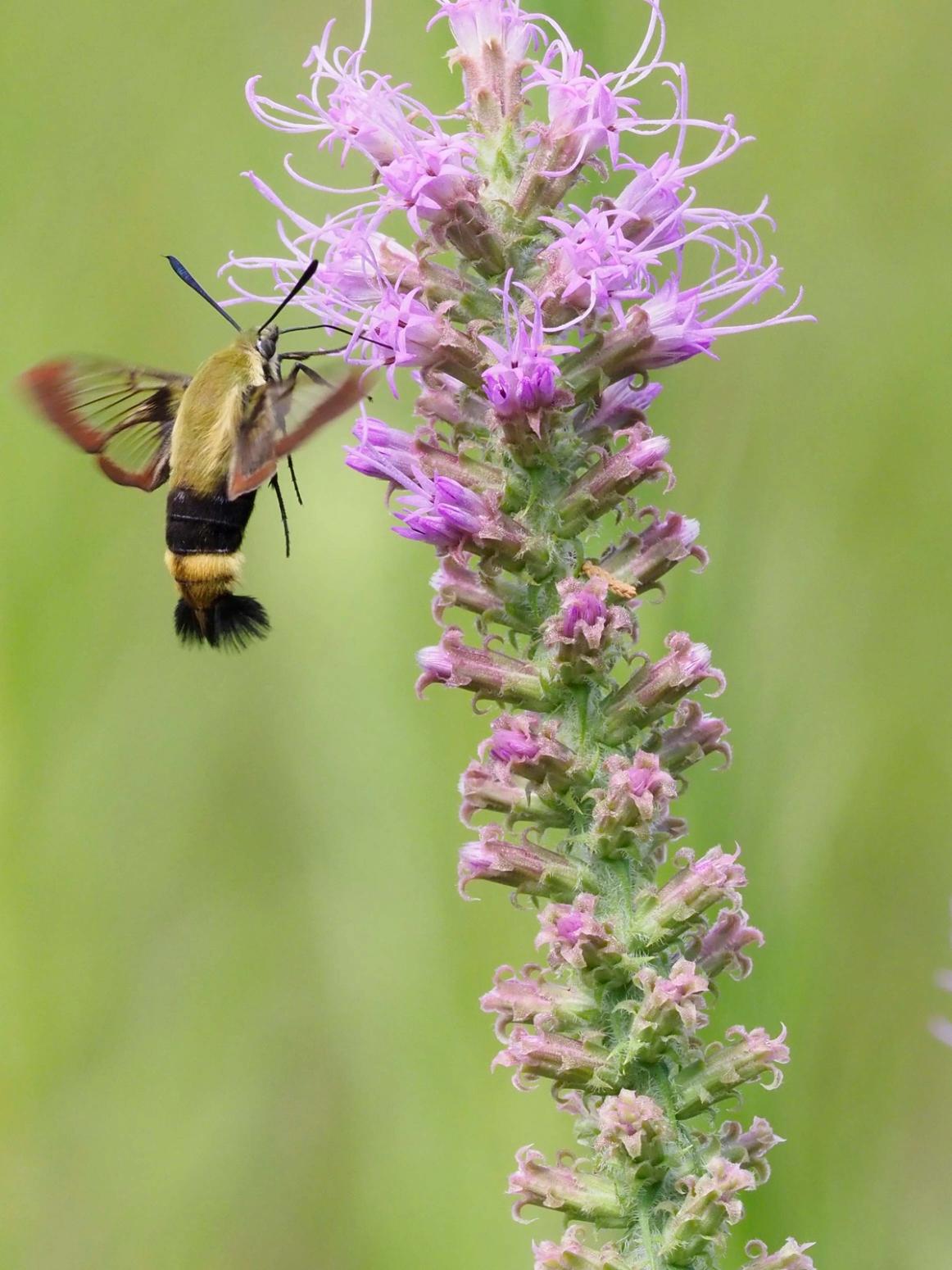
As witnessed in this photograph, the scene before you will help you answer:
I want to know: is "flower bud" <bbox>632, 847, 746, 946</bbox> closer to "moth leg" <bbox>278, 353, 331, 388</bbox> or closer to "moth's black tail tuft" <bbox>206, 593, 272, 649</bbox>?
"moth leg" <bbox>278, 353, 331, 388</bbox>

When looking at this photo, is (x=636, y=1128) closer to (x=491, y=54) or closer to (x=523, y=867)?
(x=523, y=867)

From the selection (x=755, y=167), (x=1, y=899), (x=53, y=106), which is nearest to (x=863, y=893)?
(x=755, y=167)

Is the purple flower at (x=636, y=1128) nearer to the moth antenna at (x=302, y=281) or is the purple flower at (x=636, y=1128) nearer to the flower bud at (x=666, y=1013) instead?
the flower bud at (x=666, y=1013)

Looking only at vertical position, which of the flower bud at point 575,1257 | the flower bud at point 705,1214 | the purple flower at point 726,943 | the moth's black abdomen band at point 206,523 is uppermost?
the moth's black abdomen band at point 206,523

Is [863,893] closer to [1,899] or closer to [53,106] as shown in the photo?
[1,899]

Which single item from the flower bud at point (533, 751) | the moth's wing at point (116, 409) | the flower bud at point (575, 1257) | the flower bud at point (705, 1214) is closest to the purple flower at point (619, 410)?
the flower bud at point (533, 751)

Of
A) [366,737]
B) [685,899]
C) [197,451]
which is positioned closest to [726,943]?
[685,899]

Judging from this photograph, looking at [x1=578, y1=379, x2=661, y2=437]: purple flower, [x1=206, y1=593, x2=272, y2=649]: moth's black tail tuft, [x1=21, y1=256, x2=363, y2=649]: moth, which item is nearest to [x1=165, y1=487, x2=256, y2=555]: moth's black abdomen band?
[x1=21, y1=256, x2=363, y2=649]: moth
